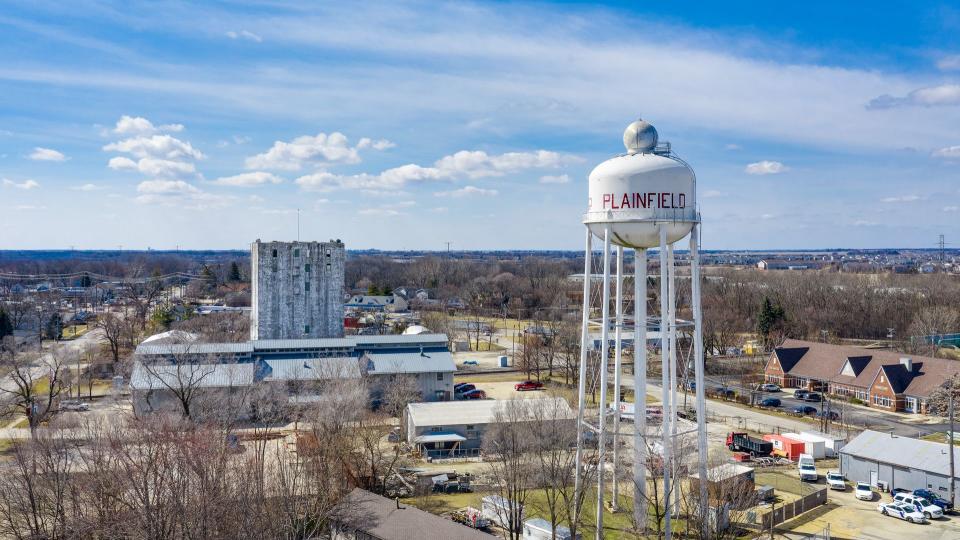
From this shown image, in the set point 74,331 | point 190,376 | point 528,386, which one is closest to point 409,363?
point 528,386

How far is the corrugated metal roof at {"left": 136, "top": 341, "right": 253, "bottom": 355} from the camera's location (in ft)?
160

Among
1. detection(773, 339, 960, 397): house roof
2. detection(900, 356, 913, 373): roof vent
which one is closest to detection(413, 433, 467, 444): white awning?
detection(773, 339, 960, 397): house roof

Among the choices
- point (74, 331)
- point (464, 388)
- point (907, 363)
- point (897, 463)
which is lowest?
point (464, 388)

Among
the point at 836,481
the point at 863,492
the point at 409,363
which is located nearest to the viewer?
the point at 863,492

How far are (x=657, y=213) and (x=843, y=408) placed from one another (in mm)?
34470

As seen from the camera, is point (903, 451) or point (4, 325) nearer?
point (903, 451)

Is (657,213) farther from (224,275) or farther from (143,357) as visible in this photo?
(224,275)

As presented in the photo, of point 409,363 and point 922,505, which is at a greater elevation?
point 409,363

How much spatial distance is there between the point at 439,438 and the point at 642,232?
18.8 metres

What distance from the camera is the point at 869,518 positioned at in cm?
3005

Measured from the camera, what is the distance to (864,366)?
55219mm

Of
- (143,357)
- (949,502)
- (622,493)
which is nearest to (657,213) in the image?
(622,493)

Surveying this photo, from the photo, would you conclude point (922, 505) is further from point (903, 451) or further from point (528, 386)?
point (528, 386)

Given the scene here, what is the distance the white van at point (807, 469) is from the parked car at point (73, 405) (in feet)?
144
